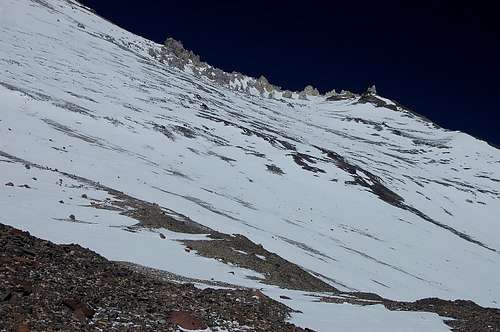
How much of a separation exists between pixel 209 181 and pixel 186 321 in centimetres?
4489

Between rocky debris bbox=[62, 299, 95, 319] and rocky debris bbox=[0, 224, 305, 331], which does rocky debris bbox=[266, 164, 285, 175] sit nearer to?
rocky debris bbox=[0, 224, 305, 331]

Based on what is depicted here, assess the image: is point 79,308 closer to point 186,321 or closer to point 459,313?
point 186,321

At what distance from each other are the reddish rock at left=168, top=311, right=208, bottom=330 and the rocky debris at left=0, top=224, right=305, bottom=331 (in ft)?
0.07

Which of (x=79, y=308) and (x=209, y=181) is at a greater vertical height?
(x=79, y=308)

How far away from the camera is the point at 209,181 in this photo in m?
57.0

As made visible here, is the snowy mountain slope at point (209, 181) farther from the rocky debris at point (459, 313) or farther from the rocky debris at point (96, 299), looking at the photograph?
Result: the rocky debris at point (96, 299)

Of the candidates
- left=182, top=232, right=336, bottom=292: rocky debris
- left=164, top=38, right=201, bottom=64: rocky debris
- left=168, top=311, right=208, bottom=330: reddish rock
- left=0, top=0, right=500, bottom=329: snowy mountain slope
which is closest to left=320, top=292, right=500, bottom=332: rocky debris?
left=0, top=0, right=500, bottom=329: snowy mountain slope

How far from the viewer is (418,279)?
148 ft

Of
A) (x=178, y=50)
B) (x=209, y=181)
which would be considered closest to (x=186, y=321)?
(x=209, y=181)

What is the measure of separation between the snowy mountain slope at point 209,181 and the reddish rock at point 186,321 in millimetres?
7305

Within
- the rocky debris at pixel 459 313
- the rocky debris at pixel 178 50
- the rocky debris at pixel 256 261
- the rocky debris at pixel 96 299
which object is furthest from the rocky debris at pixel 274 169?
the rocky debris at pixel 178 50

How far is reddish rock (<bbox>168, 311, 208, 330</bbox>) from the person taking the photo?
12.1 meters

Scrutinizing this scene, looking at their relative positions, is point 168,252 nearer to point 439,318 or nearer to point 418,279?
point 439,318

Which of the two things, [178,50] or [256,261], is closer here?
[256,261]
